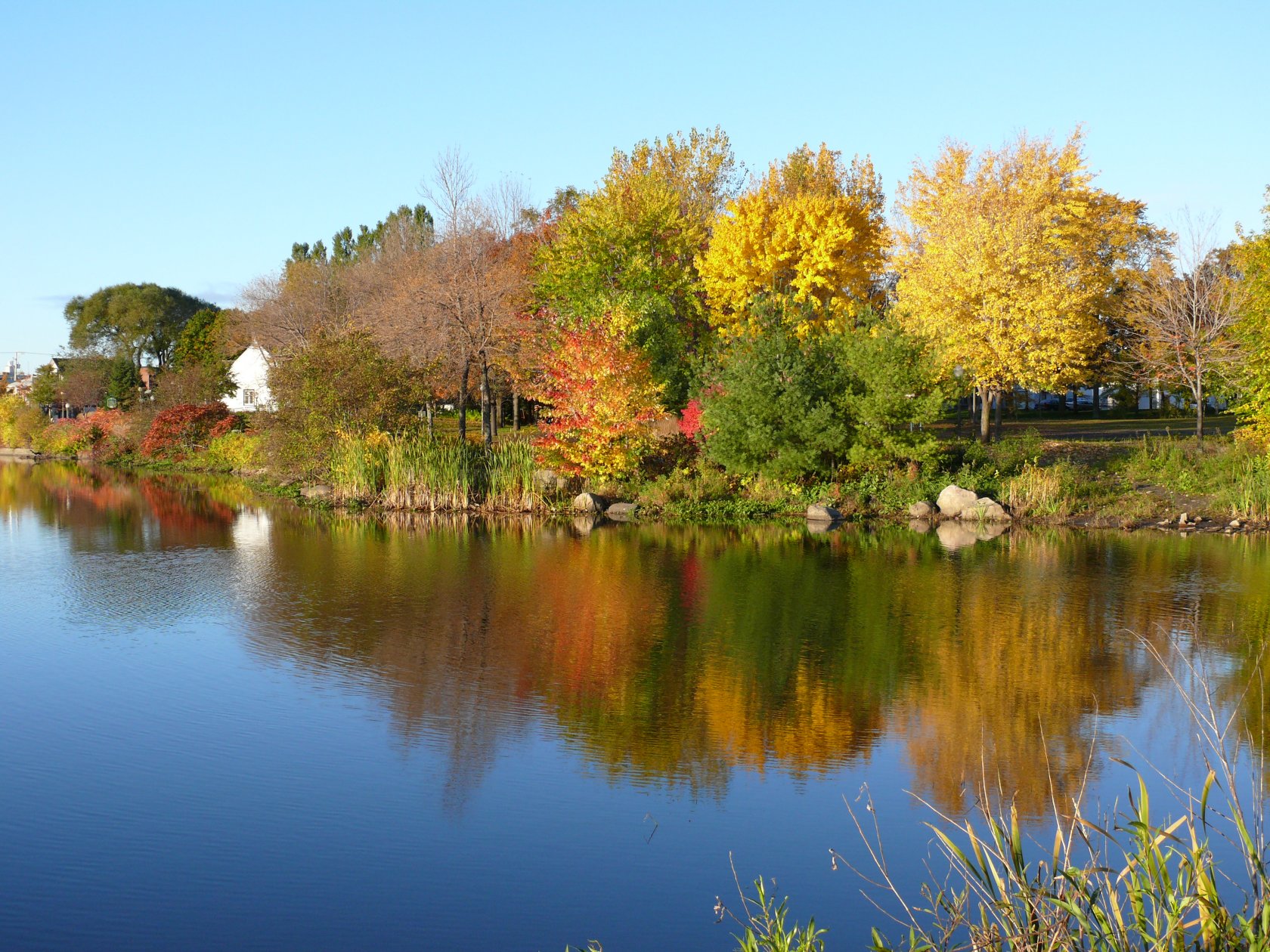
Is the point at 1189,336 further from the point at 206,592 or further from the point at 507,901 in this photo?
the point at 507,901

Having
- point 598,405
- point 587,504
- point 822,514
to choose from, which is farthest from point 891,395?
point 587,504

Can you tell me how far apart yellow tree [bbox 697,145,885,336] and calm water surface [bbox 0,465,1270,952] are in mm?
18955

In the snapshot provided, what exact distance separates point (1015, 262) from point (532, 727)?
93.6 feet

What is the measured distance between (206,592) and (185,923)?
40.0 ft

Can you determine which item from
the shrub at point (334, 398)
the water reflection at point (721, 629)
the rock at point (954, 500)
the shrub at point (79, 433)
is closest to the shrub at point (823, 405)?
the rock at point (954, 500)

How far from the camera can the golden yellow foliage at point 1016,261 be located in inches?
1355

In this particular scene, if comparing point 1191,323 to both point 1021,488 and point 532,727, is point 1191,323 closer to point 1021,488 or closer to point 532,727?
point 1021,488

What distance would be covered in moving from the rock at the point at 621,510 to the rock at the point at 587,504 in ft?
0.85

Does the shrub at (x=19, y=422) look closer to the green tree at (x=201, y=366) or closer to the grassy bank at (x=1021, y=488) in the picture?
the green tree at (x=201, y=366)

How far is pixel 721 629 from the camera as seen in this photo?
15.2 m

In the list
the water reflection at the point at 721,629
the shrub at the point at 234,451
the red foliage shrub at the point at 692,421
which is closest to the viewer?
the water reflection at the point at 721,629

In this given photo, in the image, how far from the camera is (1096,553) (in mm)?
22328

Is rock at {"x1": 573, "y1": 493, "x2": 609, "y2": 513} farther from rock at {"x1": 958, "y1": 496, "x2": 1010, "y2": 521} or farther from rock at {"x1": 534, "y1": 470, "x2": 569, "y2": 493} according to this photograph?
rock at {"x1": 958, "y1": 496, "x2": 1010, "y2": 521}

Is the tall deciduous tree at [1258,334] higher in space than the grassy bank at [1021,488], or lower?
higher
